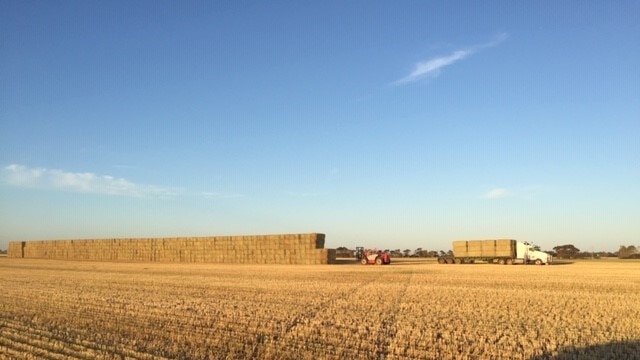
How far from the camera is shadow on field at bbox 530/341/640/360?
8219 millimetres

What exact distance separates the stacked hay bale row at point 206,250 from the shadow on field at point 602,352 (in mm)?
34535

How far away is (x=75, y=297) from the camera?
16062 mm

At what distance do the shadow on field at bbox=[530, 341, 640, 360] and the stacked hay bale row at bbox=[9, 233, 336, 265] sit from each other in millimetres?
→ 34535

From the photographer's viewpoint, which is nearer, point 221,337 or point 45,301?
point 221,337

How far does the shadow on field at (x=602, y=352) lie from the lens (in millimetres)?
8219

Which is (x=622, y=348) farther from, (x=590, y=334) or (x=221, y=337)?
(x=221, y=337)

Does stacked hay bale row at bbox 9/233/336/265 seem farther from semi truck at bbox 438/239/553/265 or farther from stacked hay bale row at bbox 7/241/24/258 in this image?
semi truck at bbox 438/239/553/265

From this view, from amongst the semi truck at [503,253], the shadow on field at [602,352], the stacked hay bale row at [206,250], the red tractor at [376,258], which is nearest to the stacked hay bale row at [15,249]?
the stacked hay bale row at [206,250]

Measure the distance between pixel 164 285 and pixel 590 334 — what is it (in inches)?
598

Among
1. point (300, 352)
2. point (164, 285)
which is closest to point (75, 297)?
point (164, 285)

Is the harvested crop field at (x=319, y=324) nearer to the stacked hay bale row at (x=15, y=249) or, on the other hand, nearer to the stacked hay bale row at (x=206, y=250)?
the stacked hay bale row at (x=206, y=250)

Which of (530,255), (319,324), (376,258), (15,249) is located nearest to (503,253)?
(530,255)

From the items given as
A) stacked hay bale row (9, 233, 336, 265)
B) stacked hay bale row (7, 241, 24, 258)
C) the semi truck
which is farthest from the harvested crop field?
stacked hay bale row (7, 241, 24, 258)

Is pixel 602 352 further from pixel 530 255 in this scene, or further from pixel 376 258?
pixel 530 255
